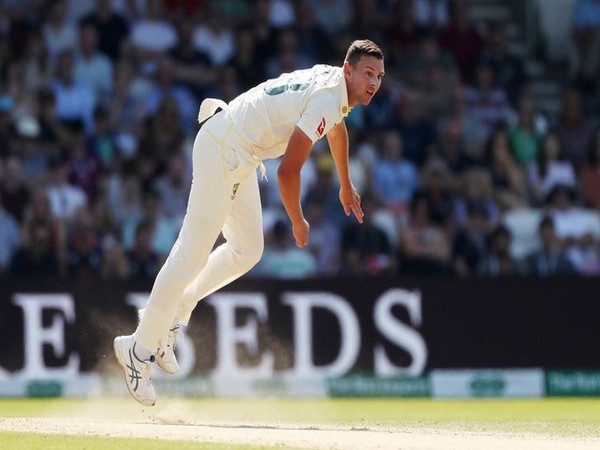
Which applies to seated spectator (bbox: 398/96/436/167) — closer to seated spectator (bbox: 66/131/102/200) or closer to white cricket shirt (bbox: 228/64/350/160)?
seated spectator (bbox: 66/131/102/200)

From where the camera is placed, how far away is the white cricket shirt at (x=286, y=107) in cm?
849

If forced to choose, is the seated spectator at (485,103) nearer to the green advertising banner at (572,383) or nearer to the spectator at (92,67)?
the green advertising banner at (572,383)

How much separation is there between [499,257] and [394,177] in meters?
A: 1.49

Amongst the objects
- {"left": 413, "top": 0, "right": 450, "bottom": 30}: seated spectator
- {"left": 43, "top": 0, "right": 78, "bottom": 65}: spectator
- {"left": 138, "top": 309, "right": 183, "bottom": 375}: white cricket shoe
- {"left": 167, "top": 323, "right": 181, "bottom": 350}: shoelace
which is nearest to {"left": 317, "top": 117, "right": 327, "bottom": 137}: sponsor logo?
{"left": 138, "top": 309, "right": 183, "bottom": 375}: white cricket shoe

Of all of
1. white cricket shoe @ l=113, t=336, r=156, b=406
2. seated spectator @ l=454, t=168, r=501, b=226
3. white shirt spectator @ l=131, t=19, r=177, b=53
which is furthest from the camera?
white shirt spectator @ l=131, t=19, r=177, b=53

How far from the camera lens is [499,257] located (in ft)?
49.4

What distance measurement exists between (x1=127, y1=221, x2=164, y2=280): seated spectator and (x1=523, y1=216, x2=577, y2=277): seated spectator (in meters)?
3.80

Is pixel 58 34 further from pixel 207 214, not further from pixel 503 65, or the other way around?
pixel 207 214

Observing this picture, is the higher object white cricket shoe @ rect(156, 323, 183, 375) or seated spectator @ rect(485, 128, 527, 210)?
seated spectator @ rect(485, 128, 527, 210)

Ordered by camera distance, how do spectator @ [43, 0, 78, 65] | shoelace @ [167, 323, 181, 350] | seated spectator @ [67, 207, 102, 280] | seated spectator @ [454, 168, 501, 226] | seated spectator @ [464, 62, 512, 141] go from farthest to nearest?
seated spectator @ [464, 62, 512, 141]
spectator @ [43, 0, 78, 65]
seated spectator @ [454, 168, 501, 226]
seated spectator @ [67, 207, 102, 280]
shoelace @ [167, 323, 181, 350]

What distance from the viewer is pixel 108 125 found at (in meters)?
15.5

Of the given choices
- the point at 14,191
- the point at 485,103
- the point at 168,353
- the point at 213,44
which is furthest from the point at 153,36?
the point at 168,353

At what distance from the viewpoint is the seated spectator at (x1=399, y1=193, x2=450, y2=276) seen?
1469 cm

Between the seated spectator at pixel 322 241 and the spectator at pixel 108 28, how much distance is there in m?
3.10
